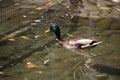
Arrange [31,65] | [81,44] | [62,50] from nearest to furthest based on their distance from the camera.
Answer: [31,65]
[81,44]
[62,50]

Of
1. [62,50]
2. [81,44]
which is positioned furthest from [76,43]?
[62,50]

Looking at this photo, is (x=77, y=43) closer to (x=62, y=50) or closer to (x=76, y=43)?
(x=76, y=43)

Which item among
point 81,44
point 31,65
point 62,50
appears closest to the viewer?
point 31,65

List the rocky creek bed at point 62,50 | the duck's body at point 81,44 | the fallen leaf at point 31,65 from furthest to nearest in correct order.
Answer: the duck's body at point 81,44
the fallen leaf at point 31,65
the rocky creek bed at point 62,50

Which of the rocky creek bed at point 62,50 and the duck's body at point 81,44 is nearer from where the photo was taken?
the rocky creek bed at point 62,50

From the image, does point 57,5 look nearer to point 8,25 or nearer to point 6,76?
point 8,25

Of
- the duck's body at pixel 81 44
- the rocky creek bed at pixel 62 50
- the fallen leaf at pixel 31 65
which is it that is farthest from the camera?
the duck's body at pixel 81 44

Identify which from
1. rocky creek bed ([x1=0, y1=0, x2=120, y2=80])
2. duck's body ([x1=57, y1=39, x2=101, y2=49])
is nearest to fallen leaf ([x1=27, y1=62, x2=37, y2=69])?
rocky creek bed ([x1=0, y1=0, x2=120, y2=80])

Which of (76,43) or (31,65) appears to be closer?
(31,65)

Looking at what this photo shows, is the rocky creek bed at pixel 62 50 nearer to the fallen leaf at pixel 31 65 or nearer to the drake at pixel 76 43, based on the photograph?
the fallen leaf at pixel 31 65

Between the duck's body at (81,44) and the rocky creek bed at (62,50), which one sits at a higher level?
the duck's body at (81,44)

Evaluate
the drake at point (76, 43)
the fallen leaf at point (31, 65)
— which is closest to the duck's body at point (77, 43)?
the drake at point (76, 43)

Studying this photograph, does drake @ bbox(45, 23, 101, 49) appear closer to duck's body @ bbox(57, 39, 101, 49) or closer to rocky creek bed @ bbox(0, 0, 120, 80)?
duck's body @ bbox(57, 39, 101, 49)

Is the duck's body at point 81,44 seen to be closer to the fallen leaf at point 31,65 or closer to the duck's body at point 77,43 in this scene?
the duck's body at point 77,43
